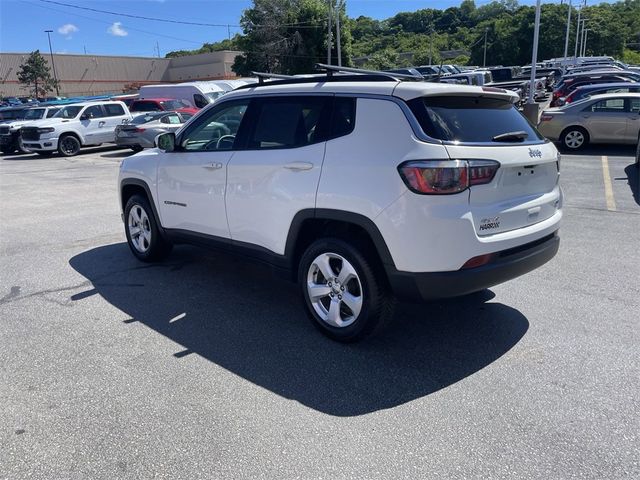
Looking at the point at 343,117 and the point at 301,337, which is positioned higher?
the point at 343,117

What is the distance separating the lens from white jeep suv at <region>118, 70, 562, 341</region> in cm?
342

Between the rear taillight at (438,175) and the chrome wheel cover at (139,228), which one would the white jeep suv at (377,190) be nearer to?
the rear taillight at (438,175)

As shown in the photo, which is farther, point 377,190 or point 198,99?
point 198,99

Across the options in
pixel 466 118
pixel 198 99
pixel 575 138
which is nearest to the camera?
pixel 466 118

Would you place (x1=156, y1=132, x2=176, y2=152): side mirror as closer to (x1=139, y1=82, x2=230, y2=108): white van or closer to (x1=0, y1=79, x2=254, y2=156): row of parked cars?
(x1=0, y1=79, x2=254, y2=156): row of parked cars

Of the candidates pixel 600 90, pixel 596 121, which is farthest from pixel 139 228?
pixel 600 90

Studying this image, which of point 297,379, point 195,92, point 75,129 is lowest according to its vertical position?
point 297,379

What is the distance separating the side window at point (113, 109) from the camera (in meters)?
20.5

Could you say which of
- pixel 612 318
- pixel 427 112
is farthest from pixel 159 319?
pixel 612 318

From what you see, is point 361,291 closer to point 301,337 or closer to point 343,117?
point 301,337

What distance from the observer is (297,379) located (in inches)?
139

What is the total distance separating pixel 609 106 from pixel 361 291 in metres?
12.8

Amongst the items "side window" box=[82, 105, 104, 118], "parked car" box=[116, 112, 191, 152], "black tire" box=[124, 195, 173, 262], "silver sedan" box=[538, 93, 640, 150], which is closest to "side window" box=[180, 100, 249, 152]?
"black tire" box=[124, 195, 173, 262]

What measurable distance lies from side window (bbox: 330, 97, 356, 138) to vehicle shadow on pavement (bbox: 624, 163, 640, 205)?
6604mm
